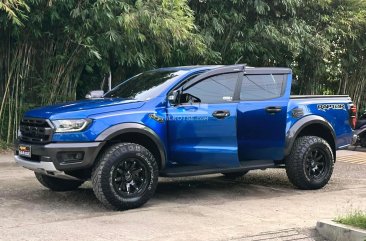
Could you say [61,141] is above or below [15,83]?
below


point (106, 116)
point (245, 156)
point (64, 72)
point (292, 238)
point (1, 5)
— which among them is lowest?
point (292, 238)

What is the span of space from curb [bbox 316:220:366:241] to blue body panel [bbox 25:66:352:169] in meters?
1.82

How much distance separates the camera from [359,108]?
16.3 meters

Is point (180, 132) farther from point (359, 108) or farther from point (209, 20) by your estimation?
point (359, 108)

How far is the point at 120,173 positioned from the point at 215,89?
1.79 m

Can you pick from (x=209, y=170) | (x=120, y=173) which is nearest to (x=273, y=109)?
(x=209, y=170)

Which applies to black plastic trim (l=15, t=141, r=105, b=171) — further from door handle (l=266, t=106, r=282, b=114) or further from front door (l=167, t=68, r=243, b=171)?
door handle (l=266, t=106, r=282, b=114)

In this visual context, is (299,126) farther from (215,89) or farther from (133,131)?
(133,131)

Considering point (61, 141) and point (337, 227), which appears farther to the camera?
point (61, 141)

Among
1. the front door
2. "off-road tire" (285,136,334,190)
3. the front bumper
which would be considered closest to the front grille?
the front bumper

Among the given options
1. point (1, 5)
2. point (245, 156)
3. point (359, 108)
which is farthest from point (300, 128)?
point (359, 108)

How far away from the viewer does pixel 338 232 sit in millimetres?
5297

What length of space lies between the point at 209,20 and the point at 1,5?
5148mm

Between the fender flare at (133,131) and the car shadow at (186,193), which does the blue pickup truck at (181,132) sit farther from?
the car shadow at (186,193)
